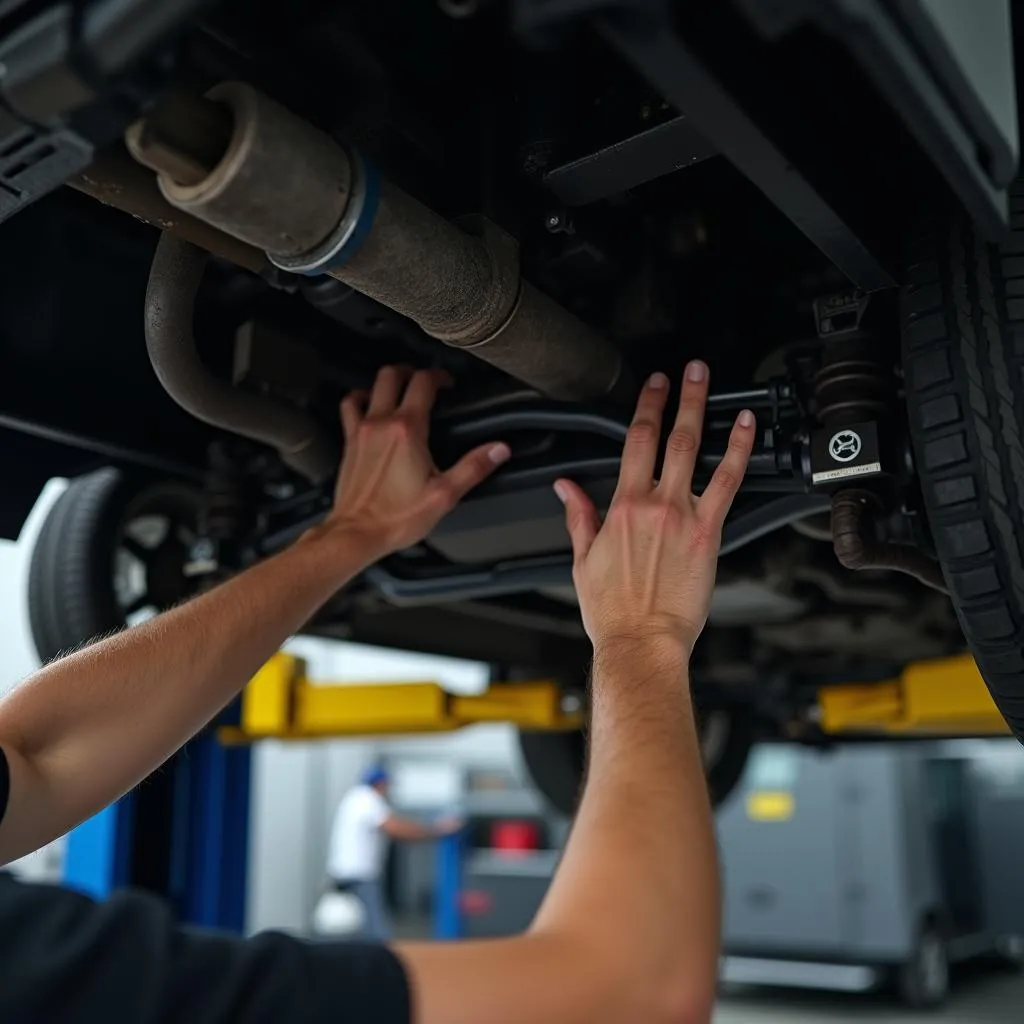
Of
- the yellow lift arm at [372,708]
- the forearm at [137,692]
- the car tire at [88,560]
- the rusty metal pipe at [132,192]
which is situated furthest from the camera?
the yellow lift arm at [372,708]

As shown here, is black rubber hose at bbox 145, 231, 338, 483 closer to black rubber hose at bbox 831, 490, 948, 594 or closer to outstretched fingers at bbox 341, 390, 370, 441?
outstretched fingers at bbox 341, 390, 370, 441

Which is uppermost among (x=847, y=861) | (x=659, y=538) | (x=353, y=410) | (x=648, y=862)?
(x=353, y=410)

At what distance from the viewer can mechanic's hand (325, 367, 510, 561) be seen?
4.32 feet

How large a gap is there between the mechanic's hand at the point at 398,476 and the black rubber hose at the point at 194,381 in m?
0.08

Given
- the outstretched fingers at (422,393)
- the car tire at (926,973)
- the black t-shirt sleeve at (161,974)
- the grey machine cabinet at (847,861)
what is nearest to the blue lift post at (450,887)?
the grey machine cabinet at (847,861)

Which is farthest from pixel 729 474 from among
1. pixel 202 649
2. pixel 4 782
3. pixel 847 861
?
pixel 847 861

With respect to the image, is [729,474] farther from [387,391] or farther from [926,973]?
[926,973]

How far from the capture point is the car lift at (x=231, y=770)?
2.40m

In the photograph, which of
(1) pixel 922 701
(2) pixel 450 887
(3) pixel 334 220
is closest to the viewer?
(3) pixel 334 220

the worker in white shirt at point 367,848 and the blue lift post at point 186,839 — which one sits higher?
the blue lift post at point 186,839

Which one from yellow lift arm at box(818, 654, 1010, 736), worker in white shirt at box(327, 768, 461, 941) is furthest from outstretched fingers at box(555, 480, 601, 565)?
worker in white shirt at box(327, 768, 461, 941)

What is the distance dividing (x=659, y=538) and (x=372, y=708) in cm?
166

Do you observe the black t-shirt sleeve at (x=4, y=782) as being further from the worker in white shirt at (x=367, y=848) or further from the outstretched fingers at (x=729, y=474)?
the worker in white shirt at (x=367, y=848)

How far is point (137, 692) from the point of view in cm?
107
